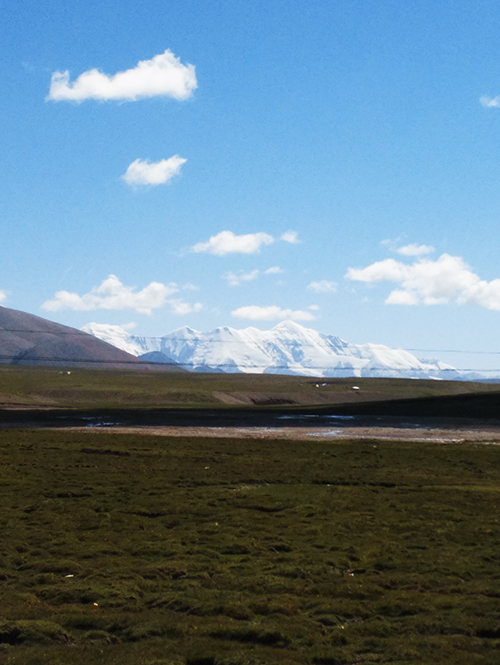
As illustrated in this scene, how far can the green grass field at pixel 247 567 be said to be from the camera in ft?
46.1

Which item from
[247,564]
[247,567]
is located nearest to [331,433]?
[247,564]

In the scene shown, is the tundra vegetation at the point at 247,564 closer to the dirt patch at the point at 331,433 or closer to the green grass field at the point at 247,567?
the green grass field at the point at 247,567

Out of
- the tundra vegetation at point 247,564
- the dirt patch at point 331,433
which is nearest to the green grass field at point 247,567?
the tundra vegetation at point 247,564

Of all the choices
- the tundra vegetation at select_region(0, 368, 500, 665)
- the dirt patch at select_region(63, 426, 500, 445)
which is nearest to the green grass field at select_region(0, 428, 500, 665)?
the tundra vegetation at select_region(0, 368, 500, 665)

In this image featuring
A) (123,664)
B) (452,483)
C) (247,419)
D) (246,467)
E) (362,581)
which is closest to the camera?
(123,664)

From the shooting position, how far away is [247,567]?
20.3 meters

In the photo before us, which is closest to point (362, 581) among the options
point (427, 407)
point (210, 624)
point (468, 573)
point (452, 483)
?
point (468, 573)

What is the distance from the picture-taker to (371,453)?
56.5 m

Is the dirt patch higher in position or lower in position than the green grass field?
lower

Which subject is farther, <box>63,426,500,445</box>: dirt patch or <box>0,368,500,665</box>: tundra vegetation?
<box>63,426,500,445</box>: dirt patch

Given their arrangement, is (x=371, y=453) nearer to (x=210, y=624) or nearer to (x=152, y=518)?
(x=152, y=518)

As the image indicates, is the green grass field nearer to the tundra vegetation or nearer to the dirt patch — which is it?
the tundra vegetation

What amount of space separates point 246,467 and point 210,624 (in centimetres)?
3014

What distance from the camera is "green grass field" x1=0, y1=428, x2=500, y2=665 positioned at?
1406cm
